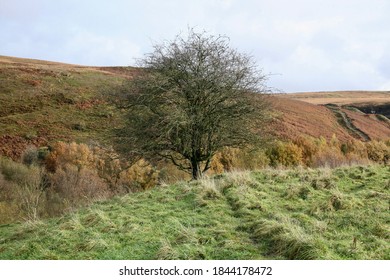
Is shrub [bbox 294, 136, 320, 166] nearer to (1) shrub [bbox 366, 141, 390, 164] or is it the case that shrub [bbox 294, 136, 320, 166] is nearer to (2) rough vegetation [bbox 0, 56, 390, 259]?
(1) shrub [bbox 366, 141, 390, 164]

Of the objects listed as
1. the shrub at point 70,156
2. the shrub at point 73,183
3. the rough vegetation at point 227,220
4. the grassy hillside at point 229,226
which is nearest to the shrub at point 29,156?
the shrub at point 70,156

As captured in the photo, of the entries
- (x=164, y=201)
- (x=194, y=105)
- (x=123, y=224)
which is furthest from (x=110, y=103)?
(x=123, y=224)

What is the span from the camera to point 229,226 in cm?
927

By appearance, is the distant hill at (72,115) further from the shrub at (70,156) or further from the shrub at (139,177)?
the shrub at (139,177)

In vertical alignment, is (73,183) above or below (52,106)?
below

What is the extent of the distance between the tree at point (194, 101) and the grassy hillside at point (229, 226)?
250 inches

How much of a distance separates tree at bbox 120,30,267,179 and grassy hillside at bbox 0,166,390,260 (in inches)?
250

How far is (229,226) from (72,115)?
45.7m

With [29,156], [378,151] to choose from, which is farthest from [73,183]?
[378,151]

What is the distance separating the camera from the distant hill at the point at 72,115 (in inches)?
1783

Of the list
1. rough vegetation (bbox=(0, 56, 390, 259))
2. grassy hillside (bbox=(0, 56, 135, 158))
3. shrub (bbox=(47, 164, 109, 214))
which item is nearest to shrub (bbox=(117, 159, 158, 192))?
shrub (bbox=(47, 164, 109, 214))

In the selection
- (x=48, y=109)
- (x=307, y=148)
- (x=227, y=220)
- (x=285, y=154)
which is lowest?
(x=285, y=154)

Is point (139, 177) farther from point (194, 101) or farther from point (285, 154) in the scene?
point (194, 101)
